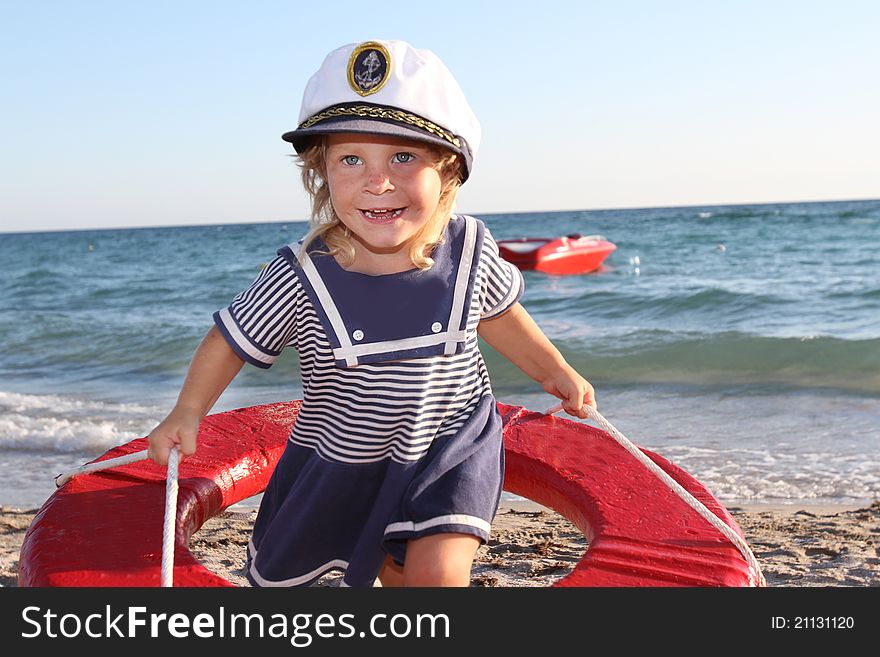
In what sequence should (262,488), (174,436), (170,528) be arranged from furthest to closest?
(262,488)
(174,436)
(170,528)

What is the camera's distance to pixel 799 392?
5.98 metres

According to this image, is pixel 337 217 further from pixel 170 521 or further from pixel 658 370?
pixel 658 370

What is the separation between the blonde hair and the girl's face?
38 mm

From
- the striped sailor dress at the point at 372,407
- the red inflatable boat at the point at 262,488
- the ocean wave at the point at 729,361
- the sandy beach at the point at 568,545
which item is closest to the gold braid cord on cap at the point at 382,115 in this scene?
the striped sailor dress at the point at 372,407

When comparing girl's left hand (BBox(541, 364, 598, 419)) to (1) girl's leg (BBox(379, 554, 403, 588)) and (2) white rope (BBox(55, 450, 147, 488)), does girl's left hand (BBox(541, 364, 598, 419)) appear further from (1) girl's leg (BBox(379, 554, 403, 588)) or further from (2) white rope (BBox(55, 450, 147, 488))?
(2) white rope (BBox(55, 450, 147, 488))

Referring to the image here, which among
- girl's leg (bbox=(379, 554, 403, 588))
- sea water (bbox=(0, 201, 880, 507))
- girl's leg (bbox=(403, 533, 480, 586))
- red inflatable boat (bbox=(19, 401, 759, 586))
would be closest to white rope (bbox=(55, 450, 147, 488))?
red inflatable boat (bbox=(19, 401, 759, 586))

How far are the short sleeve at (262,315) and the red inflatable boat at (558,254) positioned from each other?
14184 mm

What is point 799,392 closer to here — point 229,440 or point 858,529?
point 858,529

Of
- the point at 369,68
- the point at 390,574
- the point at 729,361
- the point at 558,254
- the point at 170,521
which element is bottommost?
the point at 390,574

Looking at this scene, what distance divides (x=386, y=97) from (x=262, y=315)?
1.66 feet

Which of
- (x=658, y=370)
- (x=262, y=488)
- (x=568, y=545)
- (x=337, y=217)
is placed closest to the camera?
(x=337, y=217)

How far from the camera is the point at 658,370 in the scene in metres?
6.85

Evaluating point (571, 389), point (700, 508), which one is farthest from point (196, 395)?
point (700, 508)
